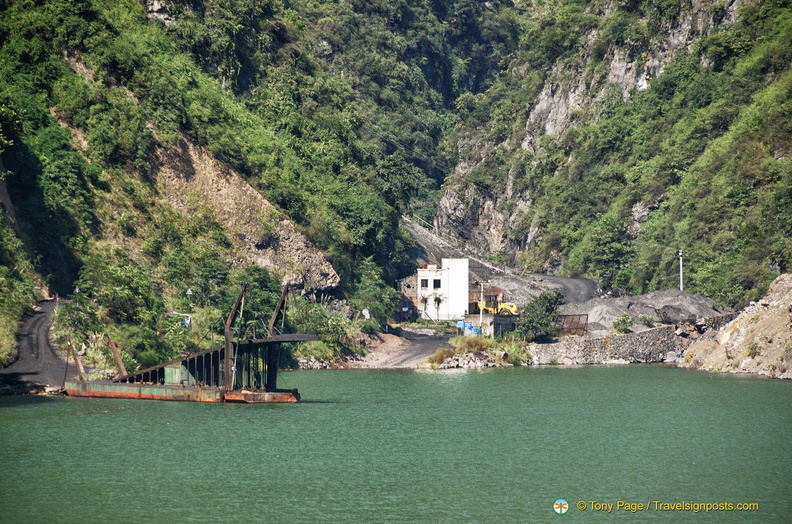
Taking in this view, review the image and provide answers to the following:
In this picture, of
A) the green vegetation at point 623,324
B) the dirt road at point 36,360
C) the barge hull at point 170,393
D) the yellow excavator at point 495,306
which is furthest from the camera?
the yellow excavator at point 495,306

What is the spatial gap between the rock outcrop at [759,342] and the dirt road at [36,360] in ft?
163

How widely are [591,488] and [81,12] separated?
7929 cm

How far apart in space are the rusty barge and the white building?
49.5 meters

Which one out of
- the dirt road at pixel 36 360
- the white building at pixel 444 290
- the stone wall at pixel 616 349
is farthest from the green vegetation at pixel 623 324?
the dirt road at pixel 36 360

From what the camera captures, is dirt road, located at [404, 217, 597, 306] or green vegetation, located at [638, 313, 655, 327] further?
dirt road, located at [404, 217, 597, 306]

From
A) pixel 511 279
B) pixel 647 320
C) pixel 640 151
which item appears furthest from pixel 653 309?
pixel 640 151

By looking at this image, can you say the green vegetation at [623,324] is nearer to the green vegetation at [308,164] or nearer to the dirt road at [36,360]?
the green vegetation at [308,164]

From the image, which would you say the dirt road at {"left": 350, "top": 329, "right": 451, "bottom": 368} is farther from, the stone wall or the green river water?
the green river water

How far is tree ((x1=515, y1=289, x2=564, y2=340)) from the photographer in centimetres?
9506

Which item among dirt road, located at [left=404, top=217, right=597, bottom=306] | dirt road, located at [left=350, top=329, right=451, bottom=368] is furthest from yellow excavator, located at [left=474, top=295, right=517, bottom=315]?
dirt road, located at [left=350, top=329, right=451, bottom=368]

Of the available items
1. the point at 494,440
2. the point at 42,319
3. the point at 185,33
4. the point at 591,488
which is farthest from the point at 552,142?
the point at 591,488

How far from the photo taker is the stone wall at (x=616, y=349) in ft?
305

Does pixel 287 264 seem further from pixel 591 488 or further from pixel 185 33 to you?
pixel 591 488

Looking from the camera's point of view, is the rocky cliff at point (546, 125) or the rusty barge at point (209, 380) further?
the rocky cliff at point (546, 125)
